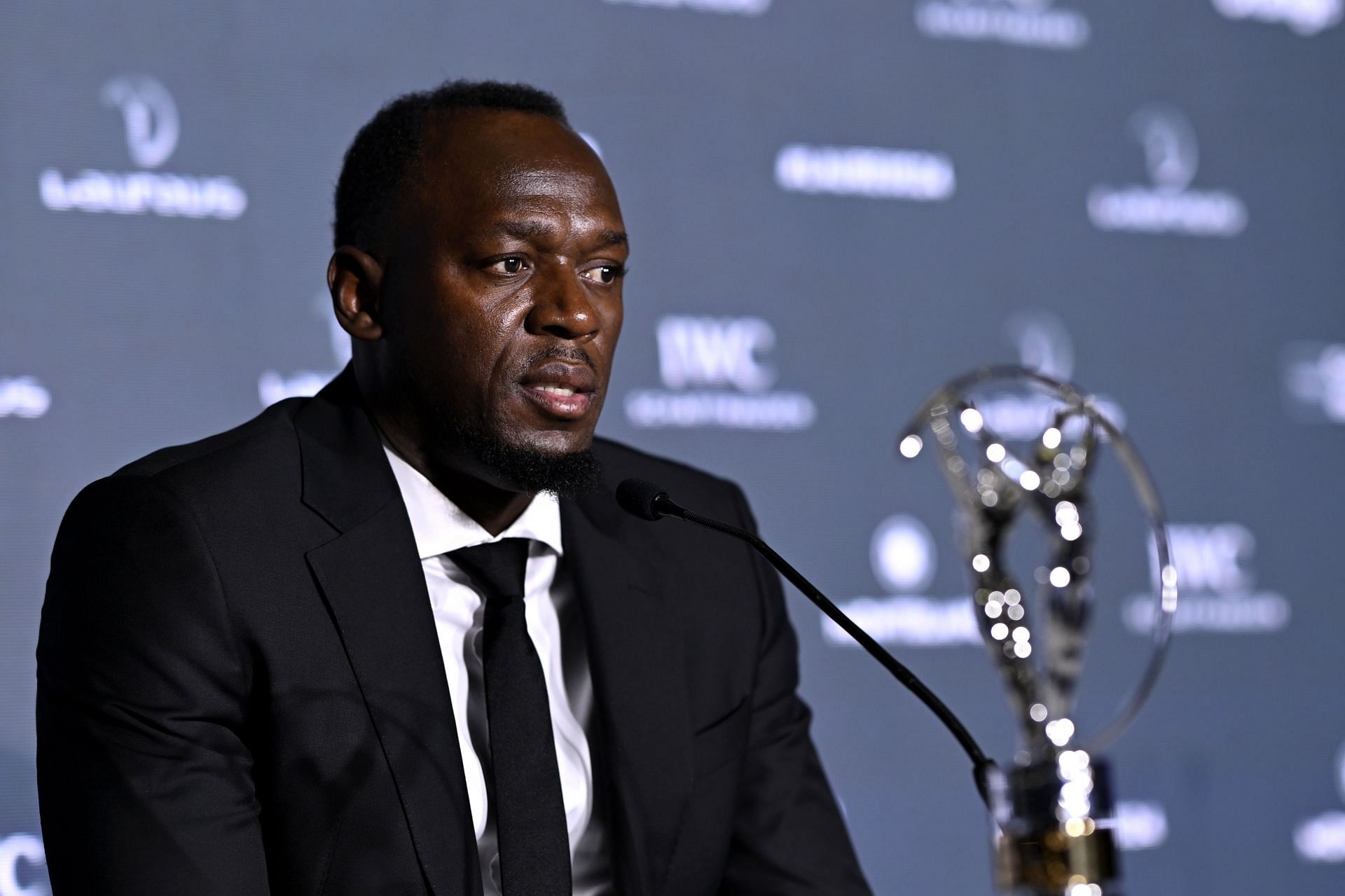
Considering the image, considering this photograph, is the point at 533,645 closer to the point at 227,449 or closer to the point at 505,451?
the point at 505,451

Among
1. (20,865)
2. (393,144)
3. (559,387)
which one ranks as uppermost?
(393,144)

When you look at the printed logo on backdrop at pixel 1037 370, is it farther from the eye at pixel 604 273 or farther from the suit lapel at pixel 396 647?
the suit lapel at pixel 396 647

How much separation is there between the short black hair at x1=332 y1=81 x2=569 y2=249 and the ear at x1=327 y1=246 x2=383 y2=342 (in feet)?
0.11

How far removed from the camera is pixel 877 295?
9.62ft

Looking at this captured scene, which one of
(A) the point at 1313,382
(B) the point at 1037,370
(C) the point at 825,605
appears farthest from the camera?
(A) the point at 1313,382

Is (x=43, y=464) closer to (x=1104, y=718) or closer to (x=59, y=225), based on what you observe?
(x=59, y=225)

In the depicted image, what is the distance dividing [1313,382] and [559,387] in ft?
6.81

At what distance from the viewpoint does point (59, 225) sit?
233 cm

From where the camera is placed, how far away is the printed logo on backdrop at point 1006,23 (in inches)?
119

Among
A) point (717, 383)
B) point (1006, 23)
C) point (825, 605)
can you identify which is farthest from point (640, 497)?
point (1006, 23)

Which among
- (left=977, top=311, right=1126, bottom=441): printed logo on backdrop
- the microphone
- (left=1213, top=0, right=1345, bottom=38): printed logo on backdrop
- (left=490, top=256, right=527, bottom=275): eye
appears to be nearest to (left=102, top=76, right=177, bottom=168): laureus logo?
(left=490, top=256, right=527, bottom=275): eye

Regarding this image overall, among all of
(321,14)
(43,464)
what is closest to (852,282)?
(321,14)

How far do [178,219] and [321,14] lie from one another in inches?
16.9

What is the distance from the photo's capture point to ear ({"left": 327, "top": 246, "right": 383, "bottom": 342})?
1921 millimetres
